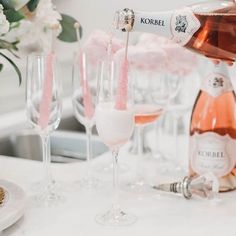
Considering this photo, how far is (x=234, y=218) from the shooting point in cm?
87

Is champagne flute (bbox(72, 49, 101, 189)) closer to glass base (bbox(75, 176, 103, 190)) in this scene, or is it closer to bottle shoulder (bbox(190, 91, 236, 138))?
glass base (bbox(75, 176, 103, 190))

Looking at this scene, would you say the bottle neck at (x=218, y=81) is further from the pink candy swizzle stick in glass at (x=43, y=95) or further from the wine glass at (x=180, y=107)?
the pink candy swizzle stick in glass at (x=43, y=95)

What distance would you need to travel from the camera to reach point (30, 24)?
1074 mm

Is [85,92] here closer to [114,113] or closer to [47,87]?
[47,87]

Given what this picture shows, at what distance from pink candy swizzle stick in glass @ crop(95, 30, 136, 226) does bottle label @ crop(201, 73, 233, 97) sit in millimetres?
234

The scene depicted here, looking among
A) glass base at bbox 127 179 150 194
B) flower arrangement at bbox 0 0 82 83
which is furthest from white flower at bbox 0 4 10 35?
glass base at bbox 127 179 150 194

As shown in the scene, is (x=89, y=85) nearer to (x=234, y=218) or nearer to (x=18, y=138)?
(x=234, y=218)

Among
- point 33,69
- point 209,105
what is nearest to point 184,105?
point 209,105

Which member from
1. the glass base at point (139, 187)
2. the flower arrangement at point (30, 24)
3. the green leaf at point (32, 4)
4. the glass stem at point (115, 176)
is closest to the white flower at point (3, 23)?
the flower arrangement at point (30, 24)

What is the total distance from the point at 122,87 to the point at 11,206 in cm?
26

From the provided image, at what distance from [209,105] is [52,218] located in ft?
1.27

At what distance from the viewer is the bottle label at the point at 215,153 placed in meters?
0.96

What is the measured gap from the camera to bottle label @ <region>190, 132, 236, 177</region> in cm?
96

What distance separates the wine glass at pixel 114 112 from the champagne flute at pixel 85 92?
0.17 metres
